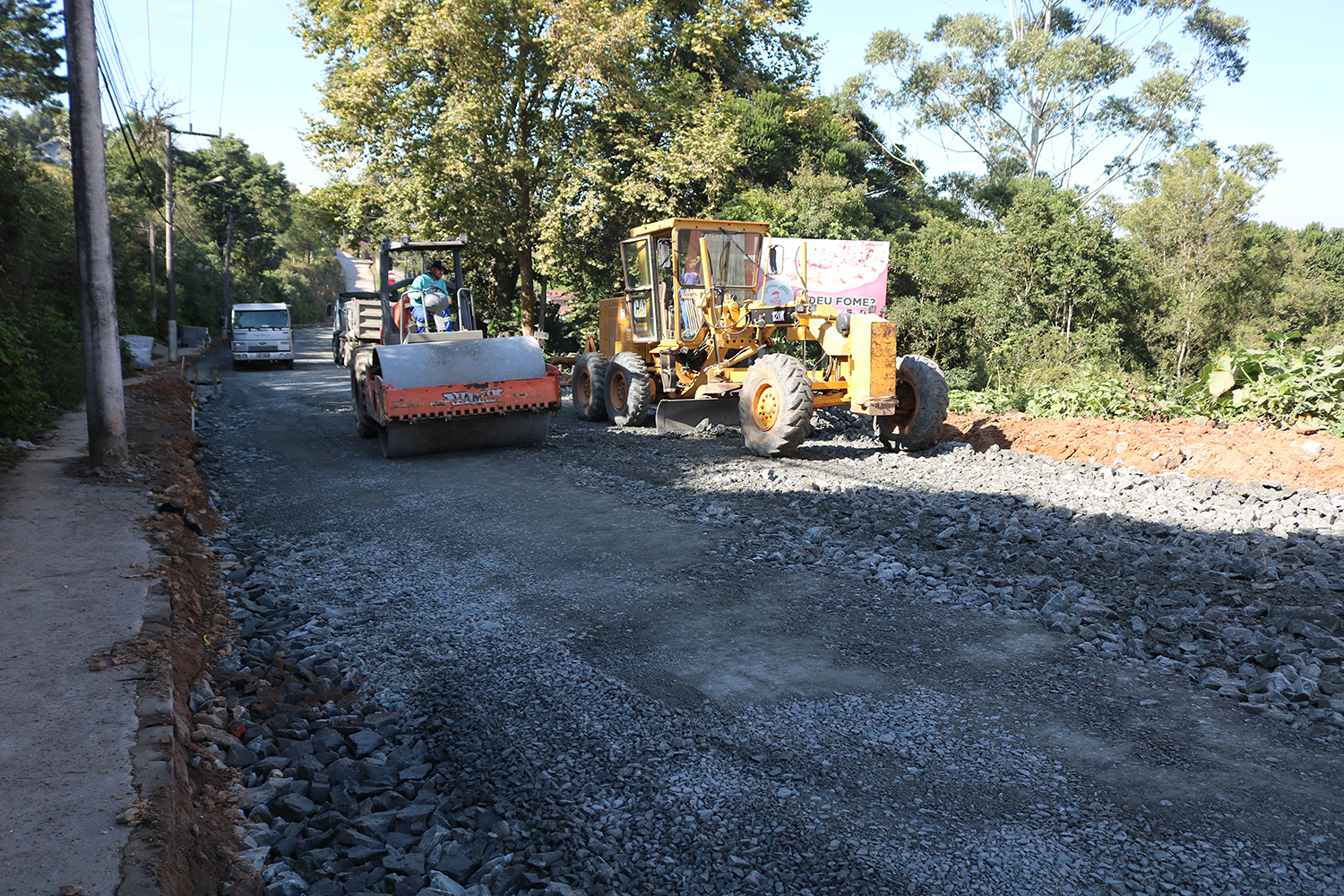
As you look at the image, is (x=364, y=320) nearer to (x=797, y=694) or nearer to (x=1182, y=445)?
(x=1182, y=445)

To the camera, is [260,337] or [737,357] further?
[260,337]

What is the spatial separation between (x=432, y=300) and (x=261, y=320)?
18970mm

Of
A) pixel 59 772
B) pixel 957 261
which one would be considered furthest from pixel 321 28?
pixel 59 772

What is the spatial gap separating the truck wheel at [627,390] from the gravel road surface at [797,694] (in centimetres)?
475

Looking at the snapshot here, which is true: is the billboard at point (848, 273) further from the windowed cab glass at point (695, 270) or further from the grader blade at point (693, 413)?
the grader blade at point (693, 413)

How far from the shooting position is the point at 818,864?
304cm

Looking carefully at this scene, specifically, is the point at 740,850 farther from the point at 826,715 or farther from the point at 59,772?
the point at 59,772

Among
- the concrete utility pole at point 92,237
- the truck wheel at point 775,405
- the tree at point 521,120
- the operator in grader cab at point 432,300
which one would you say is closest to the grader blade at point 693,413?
the truck wheel at point 775,405

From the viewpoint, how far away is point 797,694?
14.3ft

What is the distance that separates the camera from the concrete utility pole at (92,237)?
8469 millimetres

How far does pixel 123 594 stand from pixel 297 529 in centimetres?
258

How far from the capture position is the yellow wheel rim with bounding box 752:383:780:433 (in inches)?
416

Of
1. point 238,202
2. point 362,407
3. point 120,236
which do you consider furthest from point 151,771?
point 238,202

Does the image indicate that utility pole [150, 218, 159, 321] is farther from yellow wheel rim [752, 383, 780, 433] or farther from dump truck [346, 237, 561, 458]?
yellow wheel rim [752, 383, 780, 433]
